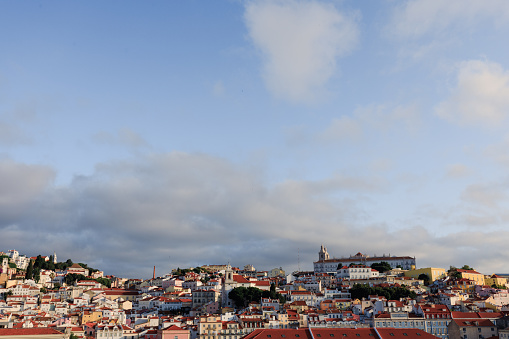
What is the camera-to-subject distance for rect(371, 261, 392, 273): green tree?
158 metres

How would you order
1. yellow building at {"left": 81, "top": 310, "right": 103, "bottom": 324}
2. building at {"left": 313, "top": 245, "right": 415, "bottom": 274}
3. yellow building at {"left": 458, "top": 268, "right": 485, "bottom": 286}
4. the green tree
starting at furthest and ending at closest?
building at {"left": 313, "top": 245, "right": 415, "bottom": 274} → the green tree → yellow building at {"left": 458, "top": 268, "right": 485, "bottom": 286} → yellow building at {"left": 81, "top": 310, "right": 103, "bottom": 324}

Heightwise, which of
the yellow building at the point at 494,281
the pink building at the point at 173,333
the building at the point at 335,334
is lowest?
the pink building at the point at 173,333

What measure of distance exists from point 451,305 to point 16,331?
8360cm

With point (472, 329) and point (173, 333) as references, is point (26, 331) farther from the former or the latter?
point (472, 329)

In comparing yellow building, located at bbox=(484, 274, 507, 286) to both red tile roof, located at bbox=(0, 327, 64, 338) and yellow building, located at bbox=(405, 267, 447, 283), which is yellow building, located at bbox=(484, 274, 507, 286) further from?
red tile roof, located at bbox=(0, 327, 64, 338)

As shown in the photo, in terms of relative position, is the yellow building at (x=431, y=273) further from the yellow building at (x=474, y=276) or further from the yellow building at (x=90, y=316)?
the yellow building at (x=90, y=316)

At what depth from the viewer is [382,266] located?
159 metres

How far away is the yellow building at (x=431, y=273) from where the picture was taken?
14662 cm

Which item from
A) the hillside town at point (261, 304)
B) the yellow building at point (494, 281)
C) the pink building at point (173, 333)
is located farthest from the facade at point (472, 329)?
the yellow building at point (494, 281)

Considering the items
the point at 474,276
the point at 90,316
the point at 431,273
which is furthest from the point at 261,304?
the point at 474,276

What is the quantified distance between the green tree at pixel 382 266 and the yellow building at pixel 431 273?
800 centimetres

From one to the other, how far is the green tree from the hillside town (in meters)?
0.32

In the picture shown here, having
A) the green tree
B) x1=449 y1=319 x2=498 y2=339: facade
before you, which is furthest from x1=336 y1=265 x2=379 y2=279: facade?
x1=449 y1=319 x2=498 y2=339: facade

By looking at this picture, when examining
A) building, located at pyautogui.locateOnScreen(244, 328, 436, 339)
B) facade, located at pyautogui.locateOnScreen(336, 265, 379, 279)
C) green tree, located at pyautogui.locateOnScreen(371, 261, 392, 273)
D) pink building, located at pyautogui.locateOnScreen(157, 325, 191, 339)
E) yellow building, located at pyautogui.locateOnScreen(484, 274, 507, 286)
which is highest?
green tree, located at pyautogui.locateOnScreen(371, 261, 392, 273)
